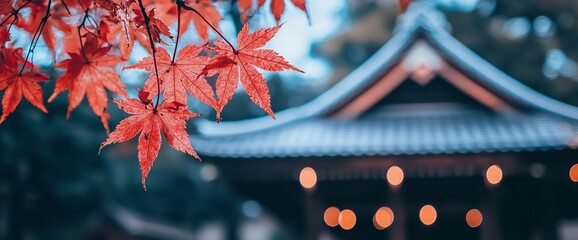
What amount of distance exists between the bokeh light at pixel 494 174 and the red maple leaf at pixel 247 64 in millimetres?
5771

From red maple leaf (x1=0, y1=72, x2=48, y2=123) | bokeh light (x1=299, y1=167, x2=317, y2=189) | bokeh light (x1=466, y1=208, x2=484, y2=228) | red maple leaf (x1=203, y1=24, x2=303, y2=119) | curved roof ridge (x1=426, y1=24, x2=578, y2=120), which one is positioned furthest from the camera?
bokeh light (x1=466, y1=208, x2=484, y2=228)

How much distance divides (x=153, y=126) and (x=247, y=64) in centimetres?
24

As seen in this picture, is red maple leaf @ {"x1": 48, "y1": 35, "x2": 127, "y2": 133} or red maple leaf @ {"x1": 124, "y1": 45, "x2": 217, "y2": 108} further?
red maple leaf @ {"x1": 48, "y1": 35, "x2": 127, "y2": 133}

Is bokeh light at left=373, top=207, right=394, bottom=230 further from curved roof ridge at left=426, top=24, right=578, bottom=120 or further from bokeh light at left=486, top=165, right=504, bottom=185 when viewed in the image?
curved roof ridge at left=426, top=24, right=578, bottom=120

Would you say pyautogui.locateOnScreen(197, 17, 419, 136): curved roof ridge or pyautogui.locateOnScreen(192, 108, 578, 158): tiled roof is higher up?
pyautogui.locateOnScreen(197, 17, 419, 136): curved roof ridge

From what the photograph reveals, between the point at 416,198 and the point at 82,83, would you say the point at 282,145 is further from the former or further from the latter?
the point at 82,83

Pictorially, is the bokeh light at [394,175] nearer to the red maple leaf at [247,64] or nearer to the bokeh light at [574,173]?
the bokeh light at [574,173]

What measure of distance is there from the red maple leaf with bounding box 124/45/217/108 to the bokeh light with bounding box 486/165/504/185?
5.77 metres

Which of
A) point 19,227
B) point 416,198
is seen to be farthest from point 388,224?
point 19,227

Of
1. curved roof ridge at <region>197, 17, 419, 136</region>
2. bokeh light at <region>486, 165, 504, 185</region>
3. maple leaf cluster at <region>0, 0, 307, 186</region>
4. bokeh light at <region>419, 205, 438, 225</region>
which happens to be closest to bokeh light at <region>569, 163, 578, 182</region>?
bokeh light at <region>486, 165, 504, 185</region>

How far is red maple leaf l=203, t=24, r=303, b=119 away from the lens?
1.27 metres

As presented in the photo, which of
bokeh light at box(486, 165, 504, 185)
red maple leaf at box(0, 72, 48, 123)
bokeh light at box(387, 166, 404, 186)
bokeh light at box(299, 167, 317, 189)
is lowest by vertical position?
red maple leaf at box(0, 72, 48, 123)

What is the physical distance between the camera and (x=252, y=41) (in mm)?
1275

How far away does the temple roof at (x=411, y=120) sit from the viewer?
265 inches
